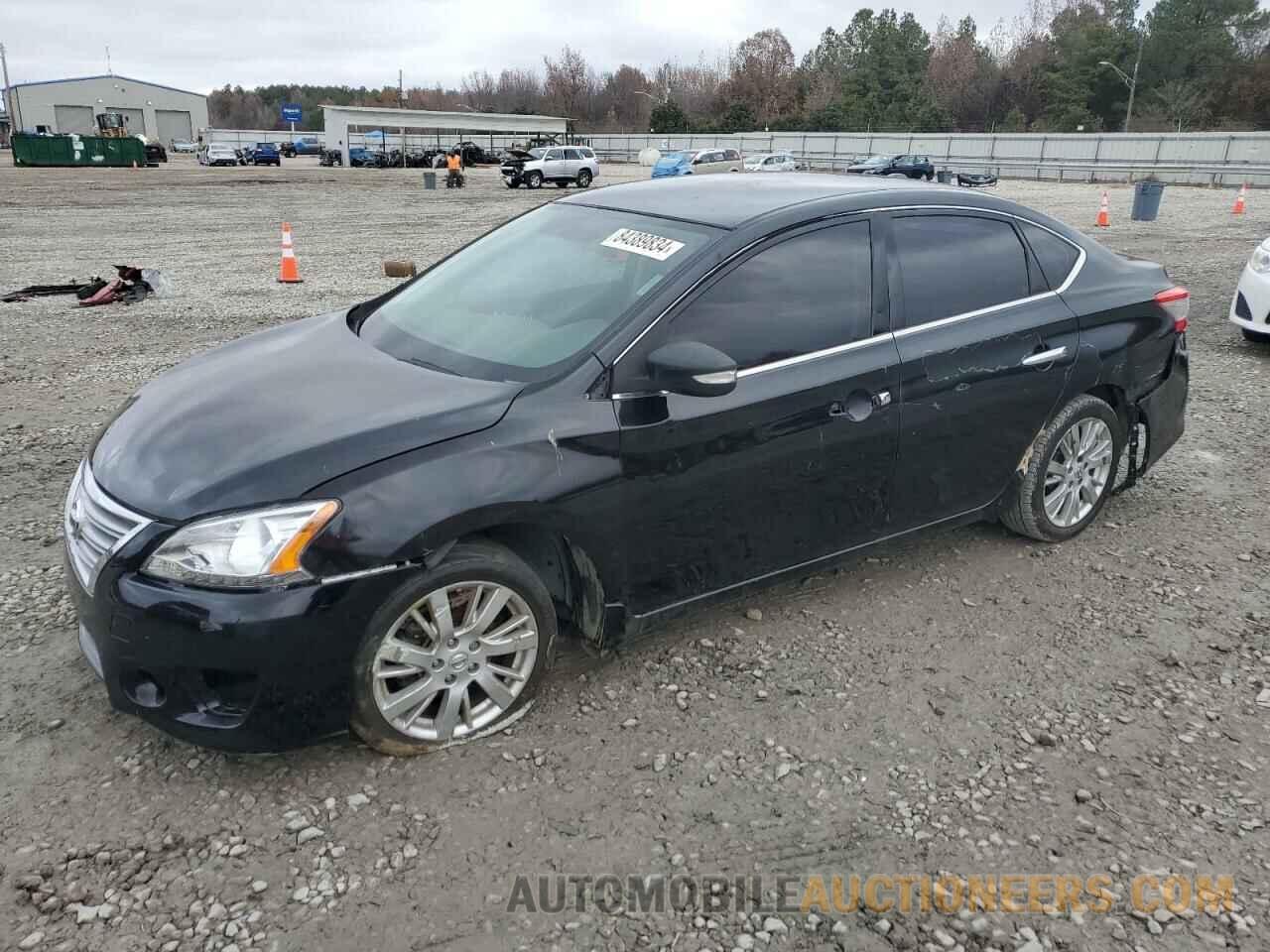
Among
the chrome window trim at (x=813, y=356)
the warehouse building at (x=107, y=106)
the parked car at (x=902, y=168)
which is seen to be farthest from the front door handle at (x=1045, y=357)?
the warehouse building at (x=107, y=106)

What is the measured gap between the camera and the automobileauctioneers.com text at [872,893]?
2514 millimetres

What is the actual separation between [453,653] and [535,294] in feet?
4.68

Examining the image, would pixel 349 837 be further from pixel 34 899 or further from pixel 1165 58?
Answer: pixel 1165 58

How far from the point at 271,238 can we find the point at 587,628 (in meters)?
16.7

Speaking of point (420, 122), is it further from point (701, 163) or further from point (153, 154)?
point (701, 163)

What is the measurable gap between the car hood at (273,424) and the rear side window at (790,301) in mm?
758

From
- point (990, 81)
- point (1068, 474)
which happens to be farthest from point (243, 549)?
point (990, 81)

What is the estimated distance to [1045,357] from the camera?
164 inches

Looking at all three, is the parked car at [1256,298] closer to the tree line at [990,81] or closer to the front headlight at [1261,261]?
the front headlight at [1261,261]

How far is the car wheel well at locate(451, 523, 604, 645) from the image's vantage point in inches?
121

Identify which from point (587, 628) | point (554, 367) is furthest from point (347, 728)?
point (554, 367)

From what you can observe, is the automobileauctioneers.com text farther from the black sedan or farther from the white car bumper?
the white car bumper

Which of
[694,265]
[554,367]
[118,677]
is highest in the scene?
[694,265]

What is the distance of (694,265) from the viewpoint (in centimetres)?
A: 337
